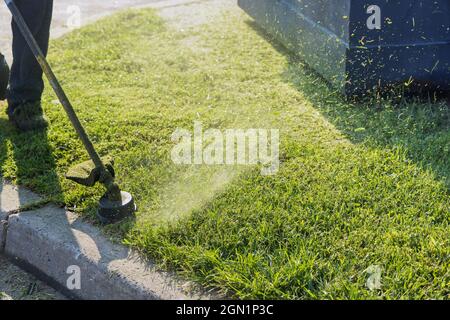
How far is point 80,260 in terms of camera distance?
3.08m

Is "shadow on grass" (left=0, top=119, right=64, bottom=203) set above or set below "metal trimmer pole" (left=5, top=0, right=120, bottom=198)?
below

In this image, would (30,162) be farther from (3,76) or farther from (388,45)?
(388,45)

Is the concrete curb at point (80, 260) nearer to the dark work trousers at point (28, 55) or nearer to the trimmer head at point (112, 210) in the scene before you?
the trimmer head at point (112, 210)

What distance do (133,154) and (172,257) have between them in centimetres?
110

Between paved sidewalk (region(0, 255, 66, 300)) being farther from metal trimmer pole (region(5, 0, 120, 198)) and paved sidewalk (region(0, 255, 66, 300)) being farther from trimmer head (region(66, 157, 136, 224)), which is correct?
metal trimmer pole (region(5, 0, 120, 198))

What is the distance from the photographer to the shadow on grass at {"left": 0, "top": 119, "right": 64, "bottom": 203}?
3.68 metres

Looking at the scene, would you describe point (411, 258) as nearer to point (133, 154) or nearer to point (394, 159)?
point (394, 159)

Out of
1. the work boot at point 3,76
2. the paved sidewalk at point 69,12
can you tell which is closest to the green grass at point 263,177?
the work boot at point 3,76

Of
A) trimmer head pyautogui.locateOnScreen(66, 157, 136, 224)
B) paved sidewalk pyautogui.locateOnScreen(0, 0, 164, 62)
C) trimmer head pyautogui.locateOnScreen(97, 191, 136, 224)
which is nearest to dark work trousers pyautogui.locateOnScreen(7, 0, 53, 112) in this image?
trimmer head pyautogui.locateOnScreen(66, 157, 136, 224)

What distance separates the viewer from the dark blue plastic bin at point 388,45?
178 inches

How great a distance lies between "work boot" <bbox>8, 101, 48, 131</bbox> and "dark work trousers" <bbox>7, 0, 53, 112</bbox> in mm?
67

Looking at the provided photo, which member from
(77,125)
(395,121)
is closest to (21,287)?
(77,125)

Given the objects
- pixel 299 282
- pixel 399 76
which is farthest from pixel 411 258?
pixel 399 76

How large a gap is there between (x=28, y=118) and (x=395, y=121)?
7.43 feet
